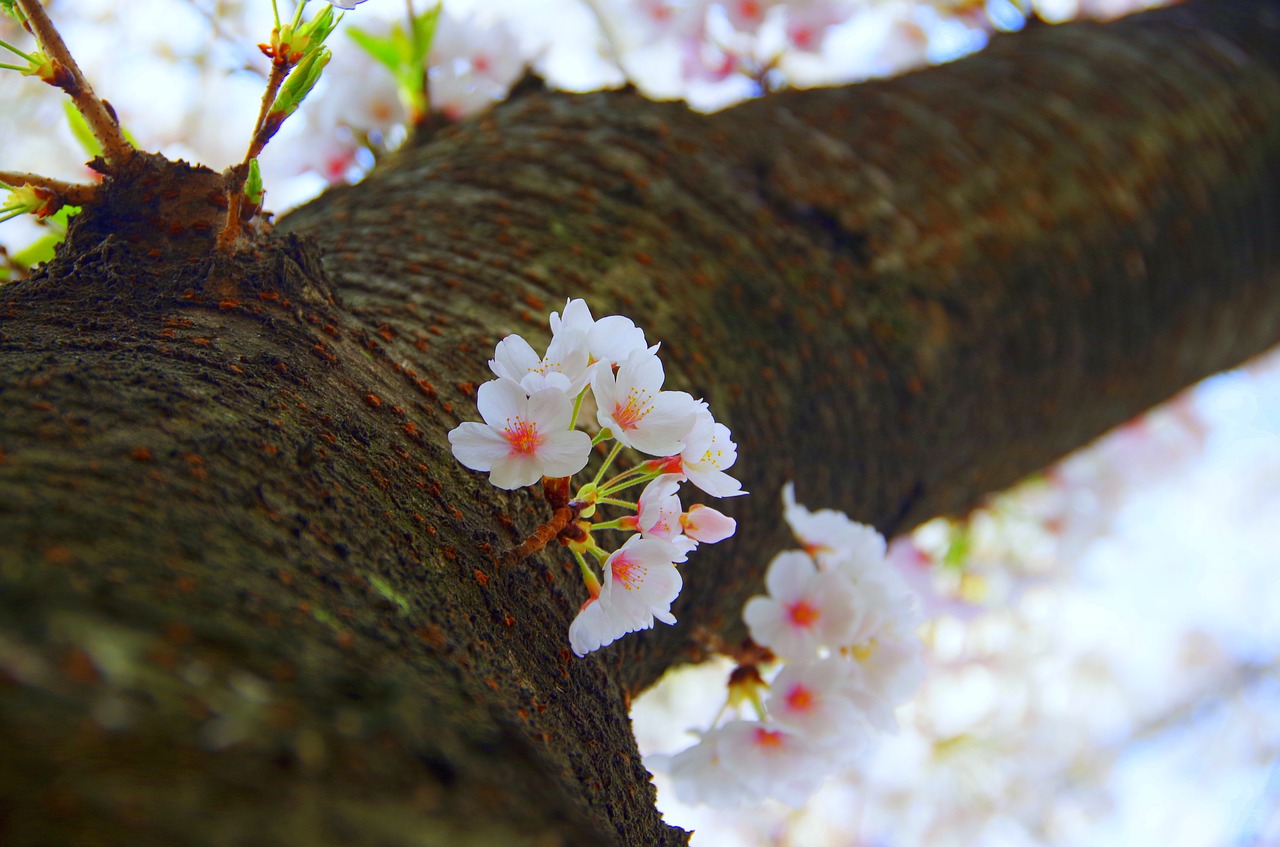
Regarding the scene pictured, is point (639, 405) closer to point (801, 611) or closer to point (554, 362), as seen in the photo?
point (554, 362)

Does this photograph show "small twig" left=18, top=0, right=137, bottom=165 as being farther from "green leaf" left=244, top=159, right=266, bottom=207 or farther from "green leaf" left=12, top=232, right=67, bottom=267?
"green leaf" left=12, top=232, right=67, bottom=267

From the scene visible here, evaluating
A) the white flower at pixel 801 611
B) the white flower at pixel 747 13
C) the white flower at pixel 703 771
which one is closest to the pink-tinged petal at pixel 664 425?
the white flower at pixel 801 611

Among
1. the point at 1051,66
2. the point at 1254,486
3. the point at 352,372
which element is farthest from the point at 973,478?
the point at 1254,486

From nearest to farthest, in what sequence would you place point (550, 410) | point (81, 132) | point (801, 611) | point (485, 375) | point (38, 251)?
1. point (550, 410)
2. point (485, 375)
3. point (801, 611)
4. point (38, 251)
5. point (81, 132)

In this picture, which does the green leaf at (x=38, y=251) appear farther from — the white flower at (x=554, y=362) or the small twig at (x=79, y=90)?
the white flower at (x=554, y=362)

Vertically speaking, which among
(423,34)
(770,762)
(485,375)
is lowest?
(770,762)

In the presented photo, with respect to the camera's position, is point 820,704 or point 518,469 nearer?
point 518,469

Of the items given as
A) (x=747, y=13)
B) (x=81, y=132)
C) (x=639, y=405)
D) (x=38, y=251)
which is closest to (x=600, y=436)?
→ (x=639, y=405)

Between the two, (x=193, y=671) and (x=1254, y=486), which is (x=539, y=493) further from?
(x=1254, y=486)
